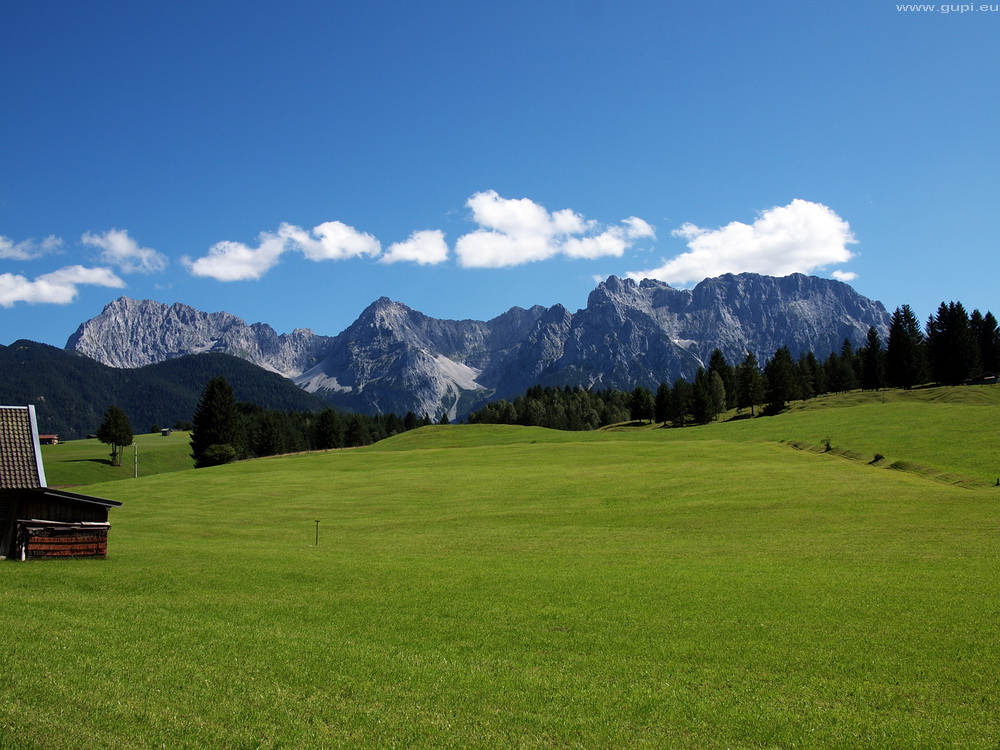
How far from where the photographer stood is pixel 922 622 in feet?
58.0

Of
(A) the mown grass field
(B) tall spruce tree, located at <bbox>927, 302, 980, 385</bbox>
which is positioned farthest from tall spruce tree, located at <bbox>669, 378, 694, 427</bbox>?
(A) the mown grass field

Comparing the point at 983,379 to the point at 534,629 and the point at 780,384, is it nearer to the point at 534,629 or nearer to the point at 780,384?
the point at 780,384

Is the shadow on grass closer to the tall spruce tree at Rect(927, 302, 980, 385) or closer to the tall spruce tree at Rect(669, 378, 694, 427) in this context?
the tall spruce tree at Rect(669, 378, 694, 427)

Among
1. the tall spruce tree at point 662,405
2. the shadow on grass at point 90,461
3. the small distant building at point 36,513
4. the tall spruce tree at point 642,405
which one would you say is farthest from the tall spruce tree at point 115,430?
the small distant building at point 36,513

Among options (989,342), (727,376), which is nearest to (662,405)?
(727,376)

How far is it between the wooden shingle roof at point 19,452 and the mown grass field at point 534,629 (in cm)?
Answer: 415

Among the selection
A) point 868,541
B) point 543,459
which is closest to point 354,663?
point 868,541

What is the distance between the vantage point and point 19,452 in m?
30.0

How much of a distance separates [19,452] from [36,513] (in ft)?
10.4

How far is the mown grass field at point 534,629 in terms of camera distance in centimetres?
1172

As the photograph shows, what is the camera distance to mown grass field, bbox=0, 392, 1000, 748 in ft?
38.4

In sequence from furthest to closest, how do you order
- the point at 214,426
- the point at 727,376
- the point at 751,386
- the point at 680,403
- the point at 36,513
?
1. the point at 727,376
2. the point at 680,403
3. the point at 751,386
4. the point at 214,426
5. the point at 36,513

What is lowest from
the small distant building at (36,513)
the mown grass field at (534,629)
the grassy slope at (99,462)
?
the grassy slope at (99,462)

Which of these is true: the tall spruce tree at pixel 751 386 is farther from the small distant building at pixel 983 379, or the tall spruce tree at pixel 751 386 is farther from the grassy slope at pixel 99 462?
the grassy slope at pixel 99 462
